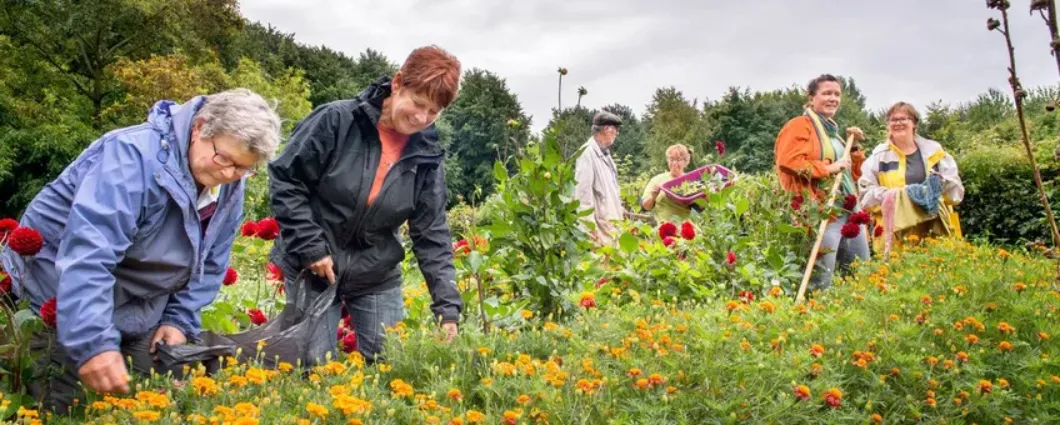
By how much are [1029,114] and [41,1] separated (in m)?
30.4

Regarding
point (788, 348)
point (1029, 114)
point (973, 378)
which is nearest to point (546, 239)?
point (788, 348)

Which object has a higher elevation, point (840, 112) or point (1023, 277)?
point (840, 112)

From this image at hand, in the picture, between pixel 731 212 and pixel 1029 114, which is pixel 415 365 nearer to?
pixel 731 212

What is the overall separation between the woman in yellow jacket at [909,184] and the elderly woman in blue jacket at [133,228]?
5.23m

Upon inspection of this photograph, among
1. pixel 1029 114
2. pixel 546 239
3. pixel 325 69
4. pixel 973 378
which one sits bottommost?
pixel 973 378

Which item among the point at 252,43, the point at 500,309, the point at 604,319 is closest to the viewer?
the point at 604,319

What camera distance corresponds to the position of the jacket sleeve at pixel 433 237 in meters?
3.18

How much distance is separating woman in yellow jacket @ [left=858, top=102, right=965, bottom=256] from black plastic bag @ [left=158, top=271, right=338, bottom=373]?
16.0 ft

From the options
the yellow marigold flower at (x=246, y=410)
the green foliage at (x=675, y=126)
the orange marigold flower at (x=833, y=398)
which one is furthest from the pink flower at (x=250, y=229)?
the green foliage at (x=675, y=126)

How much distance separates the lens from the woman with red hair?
9.27 ft

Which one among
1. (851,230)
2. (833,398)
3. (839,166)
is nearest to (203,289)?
(833,398)

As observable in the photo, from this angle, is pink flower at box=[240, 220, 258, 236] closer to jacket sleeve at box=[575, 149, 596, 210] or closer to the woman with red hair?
the woman with red hair

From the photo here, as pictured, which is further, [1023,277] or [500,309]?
[1023,277]

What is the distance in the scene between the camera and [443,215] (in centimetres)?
329
